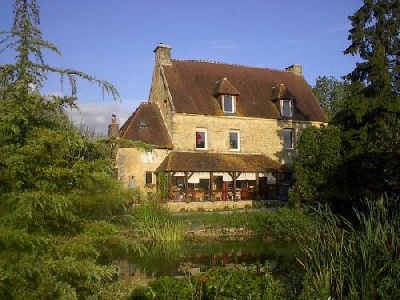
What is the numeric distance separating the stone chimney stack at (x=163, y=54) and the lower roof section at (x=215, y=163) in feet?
23.5

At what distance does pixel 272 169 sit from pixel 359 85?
8.45 m

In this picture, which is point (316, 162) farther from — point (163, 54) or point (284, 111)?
point (163, 54)

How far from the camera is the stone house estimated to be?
2677 cm

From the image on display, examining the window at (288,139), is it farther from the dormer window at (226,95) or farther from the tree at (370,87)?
the tree at (370,87)

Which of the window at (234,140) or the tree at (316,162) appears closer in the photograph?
the tree at (316,162)

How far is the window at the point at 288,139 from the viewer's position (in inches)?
1225

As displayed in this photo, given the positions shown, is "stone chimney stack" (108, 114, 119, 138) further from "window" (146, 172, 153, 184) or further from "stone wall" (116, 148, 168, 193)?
"window" (146, 172, 153, 184)

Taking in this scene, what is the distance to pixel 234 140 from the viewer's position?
2931cm

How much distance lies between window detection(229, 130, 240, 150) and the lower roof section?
0.81 m

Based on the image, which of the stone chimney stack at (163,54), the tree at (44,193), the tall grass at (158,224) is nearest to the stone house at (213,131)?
the stone chimney stack at (163,54)

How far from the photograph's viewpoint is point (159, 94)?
29.7 meters

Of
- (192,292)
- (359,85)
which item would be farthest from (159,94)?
(192,292)

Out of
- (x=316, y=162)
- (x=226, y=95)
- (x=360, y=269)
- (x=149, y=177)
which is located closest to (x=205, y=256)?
(x=316, y=162)

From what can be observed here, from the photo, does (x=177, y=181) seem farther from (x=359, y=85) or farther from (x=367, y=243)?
(x=367, y=243)
